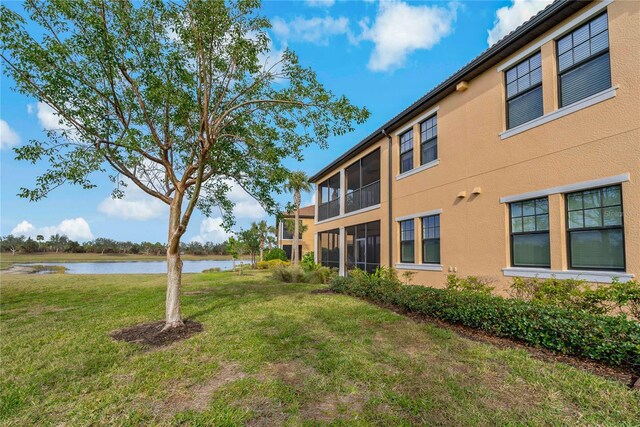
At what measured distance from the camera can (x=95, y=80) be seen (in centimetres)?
654

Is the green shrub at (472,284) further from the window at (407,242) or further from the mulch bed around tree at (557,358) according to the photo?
the window at (407,242)

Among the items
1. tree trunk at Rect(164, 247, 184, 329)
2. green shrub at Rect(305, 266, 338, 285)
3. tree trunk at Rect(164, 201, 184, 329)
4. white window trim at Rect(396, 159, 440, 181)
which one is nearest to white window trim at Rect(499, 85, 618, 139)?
white window trim at Rect(396, 159, 440, 181)

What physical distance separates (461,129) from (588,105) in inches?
136

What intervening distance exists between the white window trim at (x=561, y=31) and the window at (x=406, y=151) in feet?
13.8

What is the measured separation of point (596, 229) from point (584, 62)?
10.8 ft

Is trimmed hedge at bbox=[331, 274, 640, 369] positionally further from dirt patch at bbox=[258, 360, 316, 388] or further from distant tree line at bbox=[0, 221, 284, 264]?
distant tree line at bbox=[0, 221, 284, 264]

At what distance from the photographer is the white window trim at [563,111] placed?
5910mm

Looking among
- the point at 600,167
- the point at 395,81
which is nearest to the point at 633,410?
the point at 600,167

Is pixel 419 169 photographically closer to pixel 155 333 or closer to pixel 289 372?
pixel 289 372

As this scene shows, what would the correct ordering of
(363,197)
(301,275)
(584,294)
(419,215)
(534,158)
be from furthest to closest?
(301,275), (363,197), (419,215), (534,158), (584,294)

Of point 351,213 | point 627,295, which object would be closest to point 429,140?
point 351,213

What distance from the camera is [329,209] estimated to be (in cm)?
2020

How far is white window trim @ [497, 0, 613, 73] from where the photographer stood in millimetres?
6070

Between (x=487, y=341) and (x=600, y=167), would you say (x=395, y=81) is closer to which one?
(x=600, y=167)
